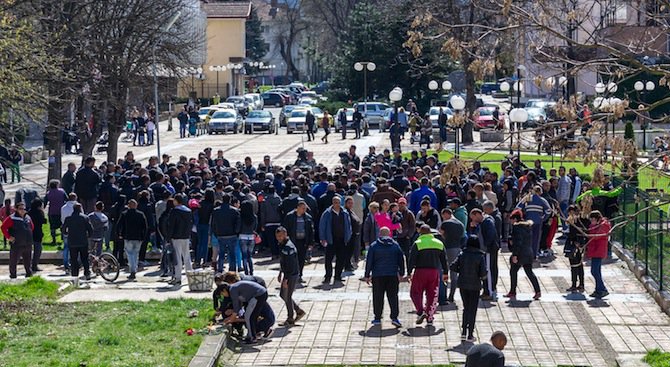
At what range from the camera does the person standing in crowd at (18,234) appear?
20.9m

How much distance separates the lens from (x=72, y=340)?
1504cm

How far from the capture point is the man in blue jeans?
20125 mm

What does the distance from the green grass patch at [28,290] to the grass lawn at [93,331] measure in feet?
0.05

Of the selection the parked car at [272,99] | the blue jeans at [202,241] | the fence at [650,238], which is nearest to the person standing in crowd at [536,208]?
the fence at [650,238]

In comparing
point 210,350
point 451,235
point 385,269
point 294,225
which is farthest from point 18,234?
point 451,235

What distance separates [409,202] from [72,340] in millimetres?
8780

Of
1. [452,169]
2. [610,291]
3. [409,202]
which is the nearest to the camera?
[452,169]

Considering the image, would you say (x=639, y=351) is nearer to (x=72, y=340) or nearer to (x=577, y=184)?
(x=72, y=340)

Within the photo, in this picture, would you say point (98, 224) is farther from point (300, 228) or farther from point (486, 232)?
point (486, 232)

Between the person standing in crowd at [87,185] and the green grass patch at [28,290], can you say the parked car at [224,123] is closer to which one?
the person standing in crowd at [87,185]

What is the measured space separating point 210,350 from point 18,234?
24.6 feet

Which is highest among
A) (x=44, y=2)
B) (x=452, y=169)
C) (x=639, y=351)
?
(x=44, y=2)

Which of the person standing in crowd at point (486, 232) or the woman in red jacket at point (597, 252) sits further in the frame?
the woman in red jacket at point (597, 252)

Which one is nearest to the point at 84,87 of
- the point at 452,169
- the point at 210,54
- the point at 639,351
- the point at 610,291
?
the point at 610,291
